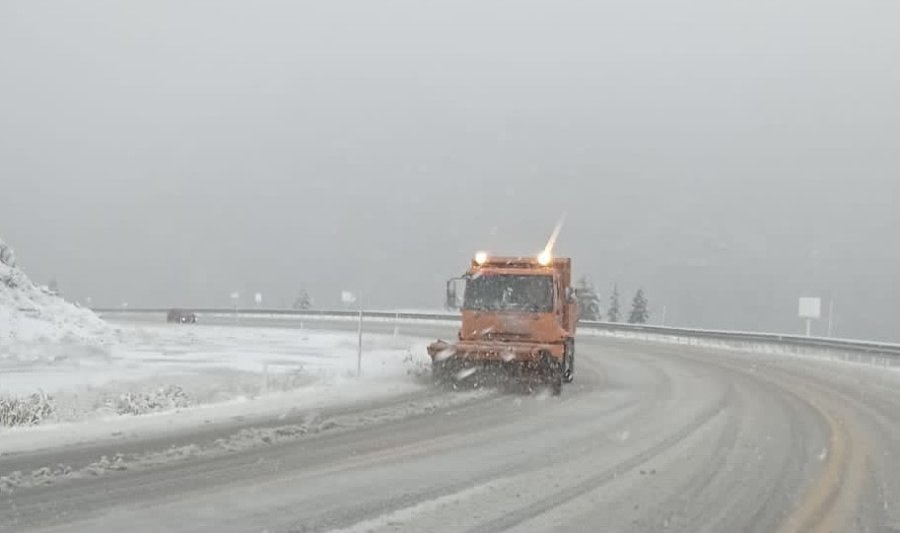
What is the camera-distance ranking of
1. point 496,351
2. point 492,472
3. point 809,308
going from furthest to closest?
point 809,308 → point 496,351 → point 492,472

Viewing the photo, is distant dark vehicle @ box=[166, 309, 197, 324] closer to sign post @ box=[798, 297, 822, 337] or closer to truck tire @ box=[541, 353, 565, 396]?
sign post @ box=[798, 297, 822, 337]

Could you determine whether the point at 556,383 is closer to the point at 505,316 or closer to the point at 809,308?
the point at 505,316

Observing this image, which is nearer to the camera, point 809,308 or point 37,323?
point 37,323

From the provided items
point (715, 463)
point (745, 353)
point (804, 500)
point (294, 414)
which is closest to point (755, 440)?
point (715, 463)

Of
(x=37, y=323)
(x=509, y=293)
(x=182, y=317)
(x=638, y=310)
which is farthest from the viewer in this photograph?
(x=638, y=310)

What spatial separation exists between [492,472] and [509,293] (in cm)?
1011

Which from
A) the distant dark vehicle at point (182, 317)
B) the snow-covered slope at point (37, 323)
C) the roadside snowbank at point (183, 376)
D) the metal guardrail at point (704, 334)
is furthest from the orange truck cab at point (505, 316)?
the distant dark vehicle at point (182, 317)

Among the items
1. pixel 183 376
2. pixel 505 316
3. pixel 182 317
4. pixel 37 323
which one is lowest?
pixel 182 317

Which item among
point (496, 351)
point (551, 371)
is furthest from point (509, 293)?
point (551, 371)

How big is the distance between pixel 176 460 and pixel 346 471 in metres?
1.89

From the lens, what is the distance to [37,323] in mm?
26297

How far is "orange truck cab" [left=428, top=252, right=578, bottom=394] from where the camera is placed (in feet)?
56.7

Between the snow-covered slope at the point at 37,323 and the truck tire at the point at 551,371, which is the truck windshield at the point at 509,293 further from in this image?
the snow-covered slope at the point at 37,323

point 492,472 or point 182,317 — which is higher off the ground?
point 492,472
